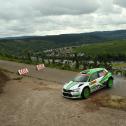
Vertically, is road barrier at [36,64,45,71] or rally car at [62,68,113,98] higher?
rally car at [62,68,113,98]

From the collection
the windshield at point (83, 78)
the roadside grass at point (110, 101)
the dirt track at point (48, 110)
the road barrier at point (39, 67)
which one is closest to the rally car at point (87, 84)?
the windshield at point (83, 78)

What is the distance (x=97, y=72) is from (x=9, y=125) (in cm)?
929

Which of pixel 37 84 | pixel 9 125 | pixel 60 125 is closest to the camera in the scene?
pixel 60 125

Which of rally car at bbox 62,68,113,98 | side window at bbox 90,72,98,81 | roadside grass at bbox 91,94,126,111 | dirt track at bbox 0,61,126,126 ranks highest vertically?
side window at bbox 90,72,98,81

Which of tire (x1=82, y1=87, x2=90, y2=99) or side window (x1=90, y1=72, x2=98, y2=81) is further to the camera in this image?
side window (x1=90, y1=72, x2=98, y2=81)

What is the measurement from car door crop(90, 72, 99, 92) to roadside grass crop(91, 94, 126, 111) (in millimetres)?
1110

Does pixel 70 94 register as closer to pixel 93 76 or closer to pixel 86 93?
pixel 86 93

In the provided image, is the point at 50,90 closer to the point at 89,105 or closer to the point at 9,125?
the point at 89,105

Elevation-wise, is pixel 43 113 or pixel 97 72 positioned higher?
pixel 97 72

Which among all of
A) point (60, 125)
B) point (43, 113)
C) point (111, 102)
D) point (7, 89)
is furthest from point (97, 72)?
point (7, 89)

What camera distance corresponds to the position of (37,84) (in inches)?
1192

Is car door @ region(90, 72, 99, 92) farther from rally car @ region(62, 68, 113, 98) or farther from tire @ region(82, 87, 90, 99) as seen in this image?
tire @ region(82, 87, 90, 99)

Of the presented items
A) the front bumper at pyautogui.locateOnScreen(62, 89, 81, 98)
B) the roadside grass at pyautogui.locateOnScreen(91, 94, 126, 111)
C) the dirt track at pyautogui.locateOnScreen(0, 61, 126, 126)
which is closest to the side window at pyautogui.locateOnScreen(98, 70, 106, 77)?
the dirt track at pyautogui.locateOnScreen(0, 61, 126, 126)

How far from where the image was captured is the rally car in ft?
70.9
